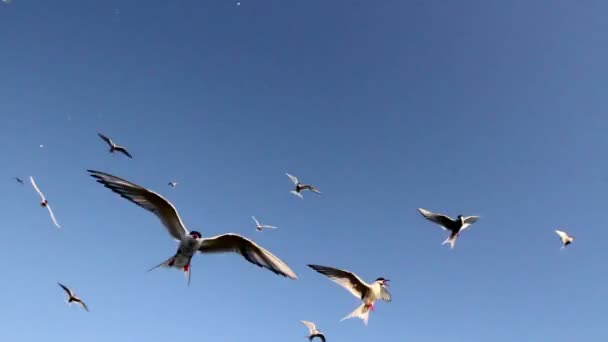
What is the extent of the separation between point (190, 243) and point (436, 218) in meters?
13.3

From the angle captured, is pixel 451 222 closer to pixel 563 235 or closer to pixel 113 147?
pixel 563 235

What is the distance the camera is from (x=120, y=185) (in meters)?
11.4

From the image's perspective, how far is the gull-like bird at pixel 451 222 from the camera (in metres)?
21.8

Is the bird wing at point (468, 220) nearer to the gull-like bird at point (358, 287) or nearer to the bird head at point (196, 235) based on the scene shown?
the gull-like bird at point (358, 287)

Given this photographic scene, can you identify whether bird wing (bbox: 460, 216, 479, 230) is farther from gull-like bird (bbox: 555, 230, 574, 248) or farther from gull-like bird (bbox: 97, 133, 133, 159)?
gull-like bird (bbox: 97, 133, 133, 159)

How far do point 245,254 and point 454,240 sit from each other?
39.1ft

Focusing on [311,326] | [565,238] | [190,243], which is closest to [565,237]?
[565,238]

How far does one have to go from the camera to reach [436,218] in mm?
22609

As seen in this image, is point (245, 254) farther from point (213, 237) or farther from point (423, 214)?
point (423, 214)

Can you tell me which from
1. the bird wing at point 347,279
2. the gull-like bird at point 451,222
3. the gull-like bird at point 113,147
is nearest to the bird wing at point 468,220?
the gull-like bird at point 451,222

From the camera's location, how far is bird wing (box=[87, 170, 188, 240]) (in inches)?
442

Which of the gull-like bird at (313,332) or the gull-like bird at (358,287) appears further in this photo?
the gull-like bird at (313,332)

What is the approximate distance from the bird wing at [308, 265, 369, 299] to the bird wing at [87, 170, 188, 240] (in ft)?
23.3

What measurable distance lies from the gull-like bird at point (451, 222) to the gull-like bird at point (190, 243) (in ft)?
36.5
